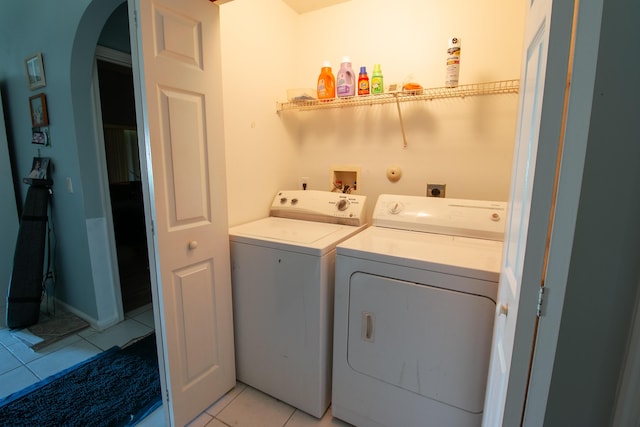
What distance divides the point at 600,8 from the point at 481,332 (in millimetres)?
1051

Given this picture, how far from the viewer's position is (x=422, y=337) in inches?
49.5

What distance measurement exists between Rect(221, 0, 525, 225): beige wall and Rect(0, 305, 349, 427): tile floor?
1053 millimetres

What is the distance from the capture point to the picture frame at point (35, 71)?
2189 millimetres

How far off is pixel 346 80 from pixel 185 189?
1.22 m

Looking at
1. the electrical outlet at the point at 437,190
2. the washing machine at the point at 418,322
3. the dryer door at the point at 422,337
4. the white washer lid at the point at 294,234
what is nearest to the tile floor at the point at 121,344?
the washing machine at the point at 418,322

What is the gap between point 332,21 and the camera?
7.06 feet

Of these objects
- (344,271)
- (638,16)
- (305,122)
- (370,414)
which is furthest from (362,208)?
(638,16)

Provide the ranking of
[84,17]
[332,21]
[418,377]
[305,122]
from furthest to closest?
[305,122], [332,21], [84,17], [418,377]

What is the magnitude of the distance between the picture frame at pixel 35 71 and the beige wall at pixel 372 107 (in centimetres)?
158

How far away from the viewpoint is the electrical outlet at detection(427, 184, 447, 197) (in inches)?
76.4

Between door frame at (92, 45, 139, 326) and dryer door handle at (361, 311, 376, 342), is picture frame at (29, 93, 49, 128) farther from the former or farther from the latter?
dryer door handle at (361, 311, 376, 342)

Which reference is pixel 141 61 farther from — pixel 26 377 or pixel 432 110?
pixel 26 377

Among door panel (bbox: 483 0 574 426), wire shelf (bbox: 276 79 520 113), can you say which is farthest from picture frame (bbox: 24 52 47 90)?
door panel (bbox: 483 0 574 426)

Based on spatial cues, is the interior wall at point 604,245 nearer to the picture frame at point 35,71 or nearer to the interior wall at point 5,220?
the picture frame at point 35,71
